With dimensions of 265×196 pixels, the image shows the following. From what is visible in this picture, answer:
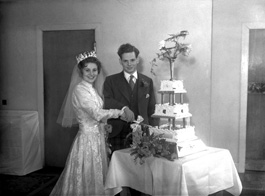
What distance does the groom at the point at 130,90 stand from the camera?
2100mm

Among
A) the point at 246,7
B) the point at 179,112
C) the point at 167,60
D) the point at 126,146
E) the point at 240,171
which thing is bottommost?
the point at 240,171

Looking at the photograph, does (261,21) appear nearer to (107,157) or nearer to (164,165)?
(164,165)

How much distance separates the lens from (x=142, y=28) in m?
2.06

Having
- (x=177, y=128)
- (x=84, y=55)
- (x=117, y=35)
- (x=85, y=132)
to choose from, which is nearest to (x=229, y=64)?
(x=177, y=128)

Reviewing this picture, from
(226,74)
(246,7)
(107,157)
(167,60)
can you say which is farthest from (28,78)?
(246,7)

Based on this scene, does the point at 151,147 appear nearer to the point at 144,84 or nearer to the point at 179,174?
the point at 179,174

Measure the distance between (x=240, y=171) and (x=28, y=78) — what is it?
69.2 inches

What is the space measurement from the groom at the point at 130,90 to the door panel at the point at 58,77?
11.4 inches

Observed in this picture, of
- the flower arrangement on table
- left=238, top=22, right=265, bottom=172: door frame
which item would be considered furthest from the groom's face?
left=238, top=22, right=265, bottom=172: door frame

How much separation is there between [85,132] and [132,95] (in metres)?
0.48

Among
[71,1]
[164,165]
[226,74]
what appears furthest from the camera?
[71,1]

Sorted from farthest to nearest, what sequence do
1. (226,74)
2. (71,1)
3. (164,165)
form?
(71,1)
(226,74)
(164,165)

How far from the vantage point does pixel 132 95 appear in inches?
83.1

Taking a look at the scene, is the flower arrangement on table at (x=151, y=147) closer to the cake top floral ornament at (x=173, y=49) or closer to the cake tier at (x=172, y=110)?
the cake tier at (x=172, y=110)
